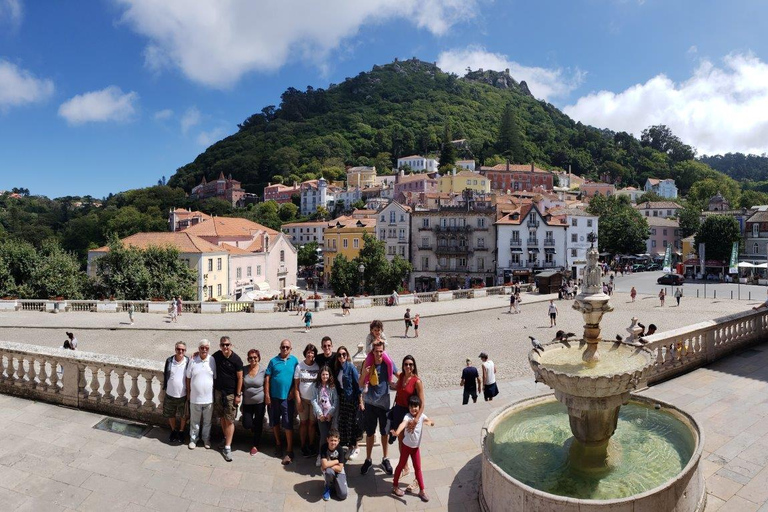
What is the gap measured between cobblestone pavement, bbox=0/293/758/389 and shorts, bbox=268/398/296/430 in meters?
7.91

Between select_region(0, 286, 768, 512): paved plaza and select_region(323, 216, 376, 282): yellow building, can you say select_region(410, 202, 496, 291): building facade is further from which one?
select_region(0, 286, 768, 512): paved plaza

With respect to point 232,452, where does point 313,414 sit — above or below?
above

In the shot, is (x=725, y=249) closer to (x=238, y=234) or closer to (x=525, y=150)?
(x=238, y=234)

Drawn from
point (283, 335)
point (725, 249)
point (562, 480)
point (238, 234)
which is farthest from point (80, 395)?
point (725, 249)

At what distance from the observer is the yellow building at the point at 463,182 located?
338 ft

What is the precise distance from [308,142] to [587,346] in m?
172

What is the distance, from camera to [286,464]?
5902mm

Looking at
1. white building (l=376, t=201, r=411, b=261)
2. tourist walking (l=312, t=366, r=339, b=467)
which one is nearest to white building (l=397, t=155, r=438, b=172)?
white building (l=376, t=201, r=411, b=261)

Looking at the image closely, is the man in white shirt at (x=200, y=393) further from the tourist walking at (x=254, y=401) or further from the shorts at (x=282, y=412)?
the shorts at (x=282, y=412)

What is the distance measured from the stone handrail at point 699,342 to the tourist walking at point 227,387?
641cm

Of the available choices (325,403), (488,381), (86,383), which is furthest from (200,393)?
(488,381)

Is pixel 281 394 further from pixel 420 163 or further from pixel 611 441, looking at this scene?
pixel 420 163

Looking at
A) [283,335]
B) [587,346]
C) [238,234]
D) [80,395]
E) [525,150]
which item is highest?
[525,150]

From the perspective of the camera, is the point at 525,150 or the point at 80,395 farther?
the point at 525,150
